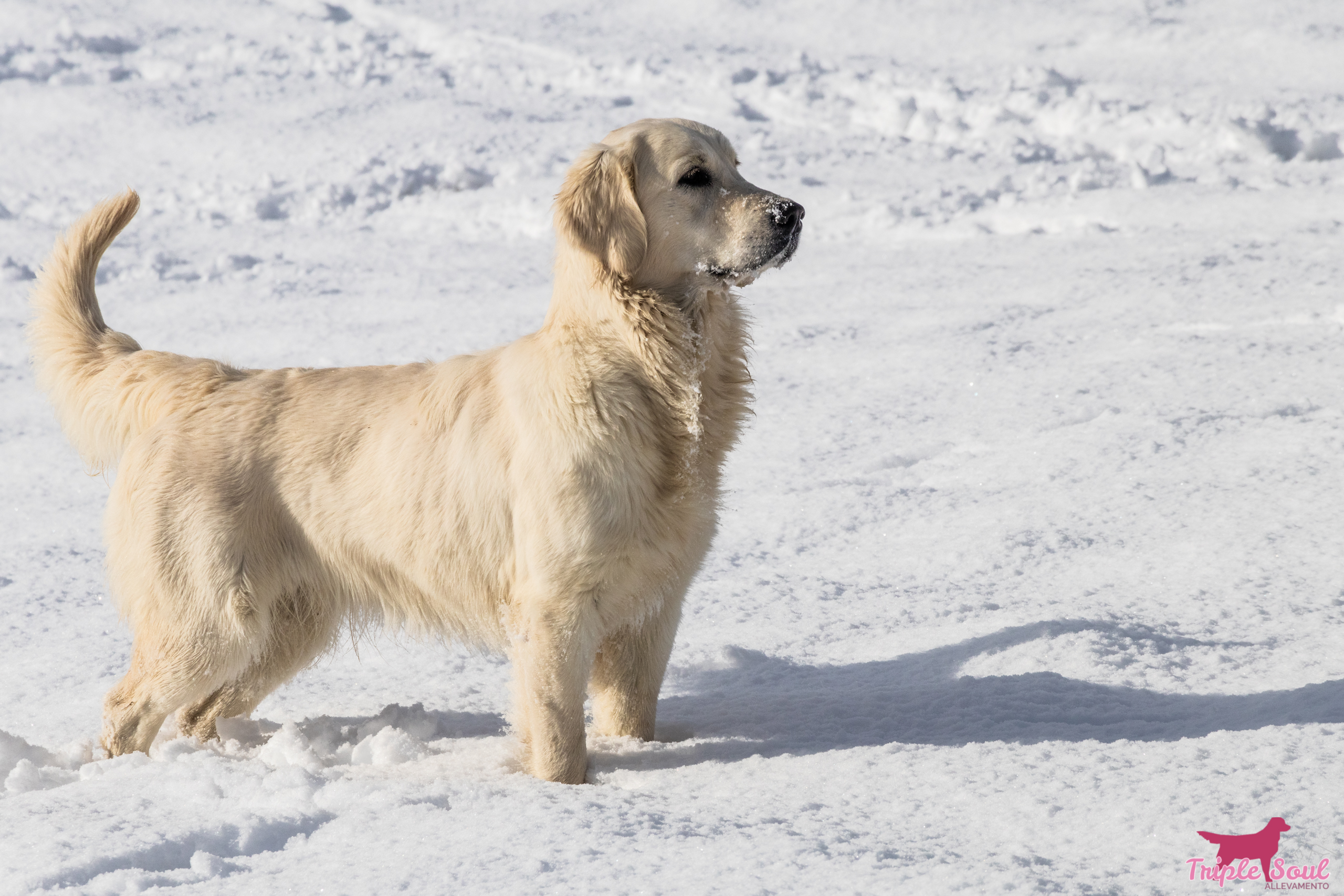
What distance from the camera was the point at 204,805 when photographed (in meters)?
2.75

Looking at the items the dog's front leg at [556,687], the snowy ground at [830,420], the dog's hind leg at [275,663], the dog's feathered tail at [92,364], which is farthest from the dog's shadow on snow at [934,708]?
the dog's feathered tail at [92,364]

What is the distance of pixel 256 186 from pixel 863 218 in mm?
5018

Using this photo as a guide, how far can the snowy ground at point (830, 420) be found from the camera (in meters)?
2.59

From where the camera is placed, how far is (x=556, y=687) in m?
3.05

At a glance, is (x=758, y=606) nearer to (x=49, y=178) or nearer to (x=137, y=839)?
(x=137, y=839)

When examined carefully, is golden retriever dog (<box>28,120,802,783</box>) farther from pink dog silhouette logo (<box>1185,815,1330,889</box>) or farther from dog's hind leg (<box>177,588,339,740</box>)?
pink dog silhouette logo (<box>1185,815,1330,889</box>)

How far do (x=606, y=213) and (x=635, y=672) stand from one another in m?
1.31

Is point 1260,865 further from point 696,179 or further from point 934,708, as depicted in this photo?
point 696,179

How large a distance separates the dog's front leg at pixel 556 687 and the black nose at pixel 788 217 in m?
1.15

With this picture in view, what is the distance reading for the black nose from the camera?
10.2 ft

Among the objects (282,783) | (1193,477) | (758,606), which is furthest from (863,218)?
(282,783)

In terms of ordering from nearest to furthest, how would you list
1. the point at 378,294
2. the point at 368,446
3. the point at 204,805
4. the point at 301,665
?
the point at 204,805, the point at 368,446, the point at 301,665, the point at 378,294

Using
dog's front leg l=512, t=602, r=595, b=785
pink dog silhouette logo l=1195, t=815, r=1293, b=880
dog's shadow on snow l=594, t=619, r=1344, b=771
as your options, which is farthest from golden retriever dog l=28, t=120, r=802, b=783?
pink dog silhouette logo l=1195, t=815, r=1293, b=880

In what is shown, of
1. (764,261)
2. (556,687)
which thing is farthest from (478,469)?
(764,261)
